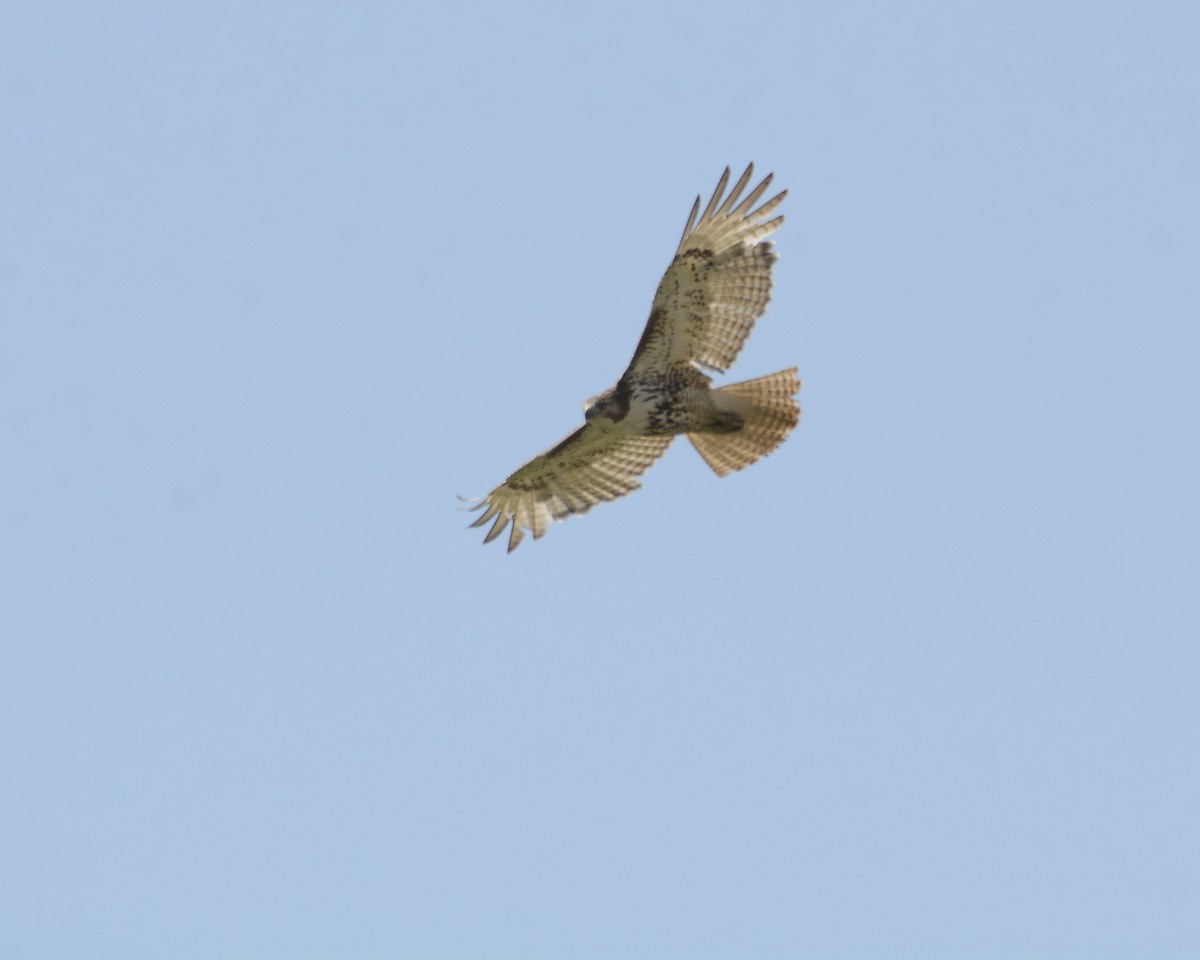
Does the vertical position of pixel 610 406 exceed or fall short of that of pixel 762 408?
it falls short

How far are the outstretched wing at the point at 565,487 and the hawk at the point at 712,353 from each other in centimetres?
64

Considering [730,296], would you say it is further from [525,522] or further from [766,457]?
[525,522]

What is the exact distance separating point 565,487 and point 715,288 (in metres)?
2.51

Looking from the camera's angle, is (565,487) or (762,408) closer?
(762,408)

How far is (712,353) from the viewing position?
62.0 ft

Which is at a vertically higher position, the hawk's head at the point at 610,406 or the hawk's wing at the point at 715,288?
the hawk's wing at the point at 715,288

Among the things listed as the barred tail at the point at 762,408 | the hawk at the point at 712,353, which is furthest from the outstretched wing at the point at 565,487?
the barred tail at the point at 762,408

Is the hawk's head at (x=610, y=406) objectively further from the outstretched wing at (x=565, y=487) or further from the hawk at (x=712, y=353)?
the outstretched wing at (x=565, y=487)

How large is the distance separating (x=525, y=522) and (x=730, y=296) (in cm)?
294

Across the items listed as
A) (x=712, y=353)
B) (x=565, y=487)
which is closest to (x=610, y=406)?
(x=712, y=353)

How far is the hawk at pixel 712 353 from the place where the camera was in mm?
18609

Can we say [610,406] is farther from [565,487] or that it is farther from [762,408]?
[565,487]

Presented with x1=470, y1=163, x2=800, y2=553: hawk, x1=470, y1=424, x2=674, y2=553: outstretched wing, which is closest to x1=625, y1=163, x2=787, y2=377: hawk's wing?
x1=470, y1=163, x2=800, y2=553: hawk

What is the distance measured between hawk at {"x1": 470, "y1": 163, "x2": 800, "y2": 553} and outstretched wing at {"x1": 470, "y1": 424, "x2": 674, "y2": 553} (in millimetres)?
637
